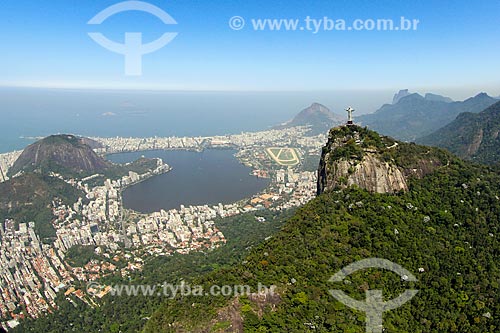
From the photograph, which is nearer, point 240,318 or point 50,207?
point 240,318

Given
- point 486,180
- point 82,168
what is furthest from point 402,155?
point 82,168

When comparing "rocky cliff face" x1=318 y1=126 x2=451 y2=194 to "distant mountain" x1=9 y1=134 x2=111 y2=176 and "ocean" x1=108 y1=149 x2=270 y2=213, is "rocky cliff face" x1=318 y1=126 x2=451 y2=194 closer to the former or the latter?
"ocean" x1=108 y1=149 x2=270 y2=213

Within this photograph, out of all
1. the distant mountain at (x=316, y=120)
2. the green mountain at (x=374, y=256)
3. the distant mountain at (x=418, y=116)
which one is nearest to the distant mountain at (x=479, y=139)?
the green mountain at (x=374, y=256)

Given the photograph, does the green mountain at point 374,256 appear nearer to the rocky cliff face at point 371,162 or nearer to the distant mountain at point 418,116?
the rocky cliff face at point 371,162

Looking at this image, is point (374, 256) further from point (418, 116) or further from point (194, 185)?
point (418, 116)

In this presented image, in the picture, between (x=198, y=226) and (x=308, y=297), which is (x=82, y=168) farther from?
(x=308, y=297)

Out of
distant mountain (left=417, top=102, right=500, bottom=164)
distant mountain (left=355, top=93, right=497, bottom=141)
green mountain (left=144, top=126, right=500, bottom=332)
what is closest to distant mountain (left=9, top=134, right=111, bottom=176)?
green mountain (left=144, top=126, right=500, bottom=332)

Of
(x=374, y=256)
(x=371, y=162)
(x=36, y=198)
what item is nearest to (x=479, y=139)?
(x=371, y=162)
